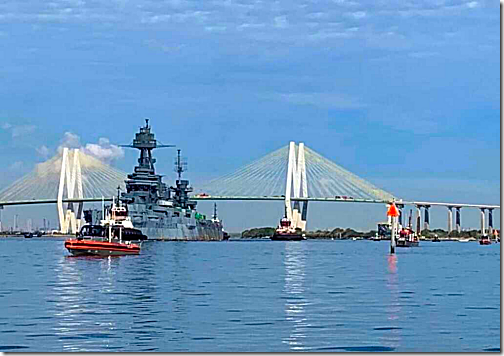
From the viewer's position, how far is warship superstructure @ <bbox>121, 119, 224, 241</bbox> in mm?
111812

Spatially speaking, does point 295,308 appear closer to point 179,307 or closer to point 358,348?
point 179,307

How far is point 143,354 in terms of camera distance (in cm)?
1532

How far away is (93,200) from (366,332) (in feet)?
304

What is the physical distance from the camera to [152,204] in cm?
11431

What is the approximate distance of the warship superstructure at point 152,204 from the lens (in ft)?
367

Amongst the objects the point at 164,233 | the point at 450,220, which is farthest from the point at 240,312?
the point at 450,220

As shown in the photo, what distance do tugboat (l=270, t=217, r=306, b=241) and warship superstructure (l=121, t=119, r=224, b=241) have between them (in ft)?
32.6

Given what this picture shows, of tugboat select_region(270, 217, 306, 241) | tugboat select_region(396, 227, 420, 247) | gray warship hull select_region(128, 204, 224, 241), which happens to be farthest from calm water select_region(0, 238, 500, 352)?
tugboat select_region(270, 217, 306, 241)

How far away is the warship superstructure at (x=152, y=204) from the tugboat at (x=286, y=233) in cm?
994

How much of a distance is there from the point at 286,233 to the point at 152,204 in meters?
19.5

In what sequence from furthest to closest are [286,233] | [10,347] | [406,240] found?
[286,233]
[406,240]
[10,347]

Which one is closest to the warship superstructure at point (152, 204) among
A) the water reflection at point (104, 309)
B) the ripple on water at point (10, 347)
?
the water reflection at point (104, 309)

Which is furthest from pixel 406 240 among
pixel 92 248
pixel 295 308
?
pixel 295 308

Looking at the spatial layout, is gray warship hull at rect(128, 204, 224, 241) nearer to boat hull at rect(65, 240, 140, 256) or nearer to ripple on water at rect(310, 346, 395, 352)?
boat hull at rect(65, 240, 140, 256)
